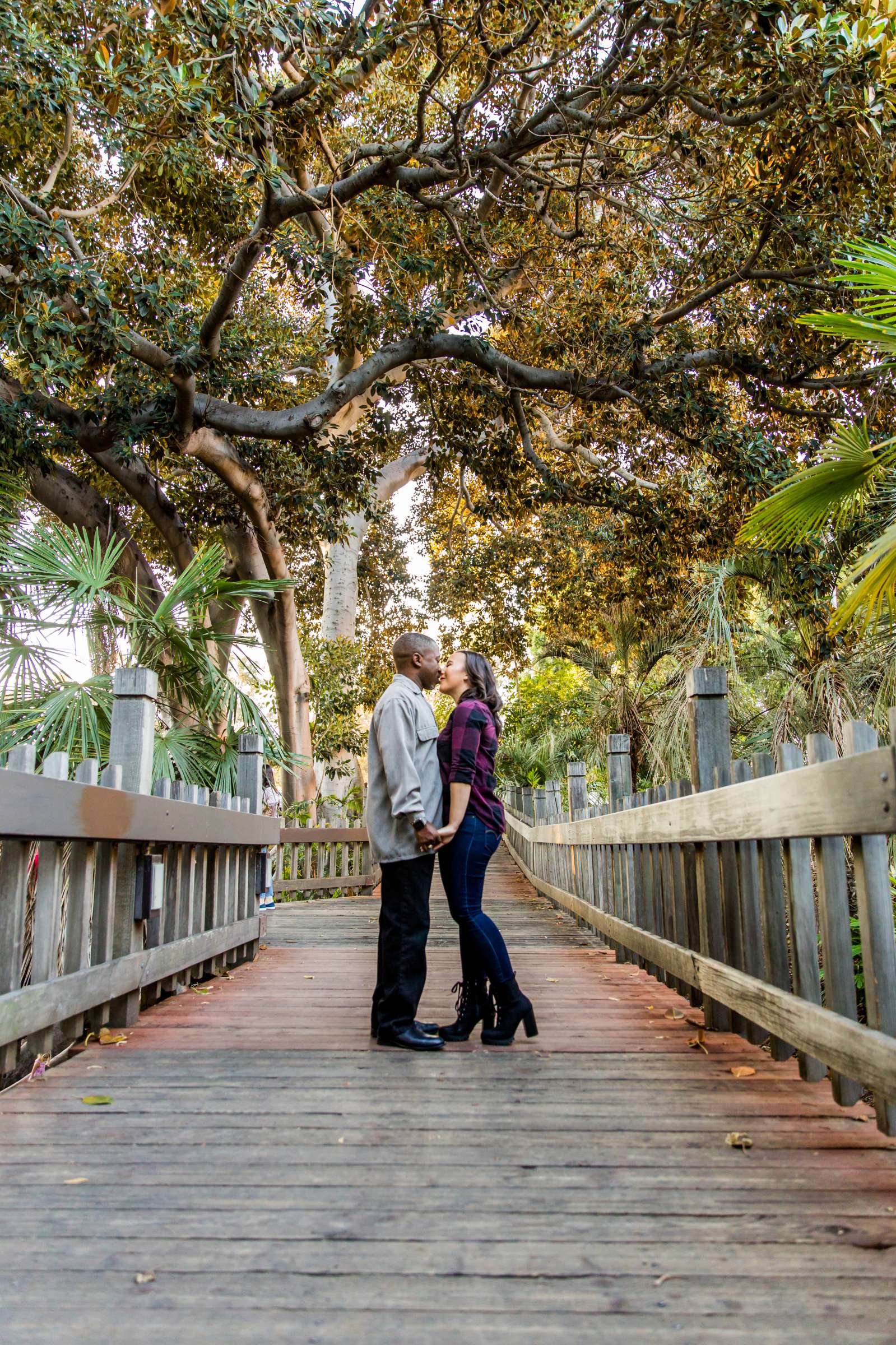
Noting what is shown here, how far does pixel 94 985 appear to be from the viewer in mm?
3840

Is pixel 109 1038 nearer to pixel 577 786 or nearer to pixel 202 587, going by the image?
pixel 202 587

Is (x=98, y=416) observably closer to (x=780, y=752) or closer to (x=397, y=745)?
(x=397, y=745)

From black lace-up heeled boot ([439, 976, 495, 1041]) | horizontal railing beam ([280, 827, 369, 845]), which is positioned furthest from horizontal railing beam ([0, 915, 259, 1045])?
horizontal railing beam ([280, 827, 369, 845])

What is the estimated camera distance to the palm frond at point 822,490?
3.42 meters

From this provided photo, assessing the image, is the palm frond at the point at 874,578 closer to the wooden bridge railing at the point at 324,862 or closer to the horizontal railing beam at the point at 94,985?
the horizontal railing beam at the point at 94,985

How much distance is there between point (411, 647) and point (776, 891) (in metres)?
1.86

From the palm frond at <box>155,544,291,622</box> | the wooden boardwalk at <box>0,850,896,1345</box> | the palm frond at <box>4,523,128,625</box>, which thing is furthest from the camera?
the palm frond at <box>155,544,291,622</box>

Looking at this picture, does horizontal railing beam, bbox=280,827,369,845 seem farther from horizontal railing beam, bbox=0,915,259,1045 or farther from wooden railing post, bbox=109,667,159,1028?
wooden railing post, bbox=109,667,159,1028

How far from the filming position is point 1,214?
6172 mm

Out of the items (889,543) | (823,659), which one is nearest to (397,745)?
(889,543)

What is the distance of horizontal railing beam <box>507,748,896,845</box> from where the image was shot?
7.79ft

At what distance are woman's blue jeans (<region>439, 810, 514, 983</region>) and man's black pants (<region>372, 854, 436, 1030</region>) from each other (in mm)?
111

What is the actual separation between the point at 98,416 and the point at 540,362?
4.58m

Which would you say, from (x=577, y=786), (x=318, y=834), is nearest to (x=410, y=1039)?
(x=577, y=786)
